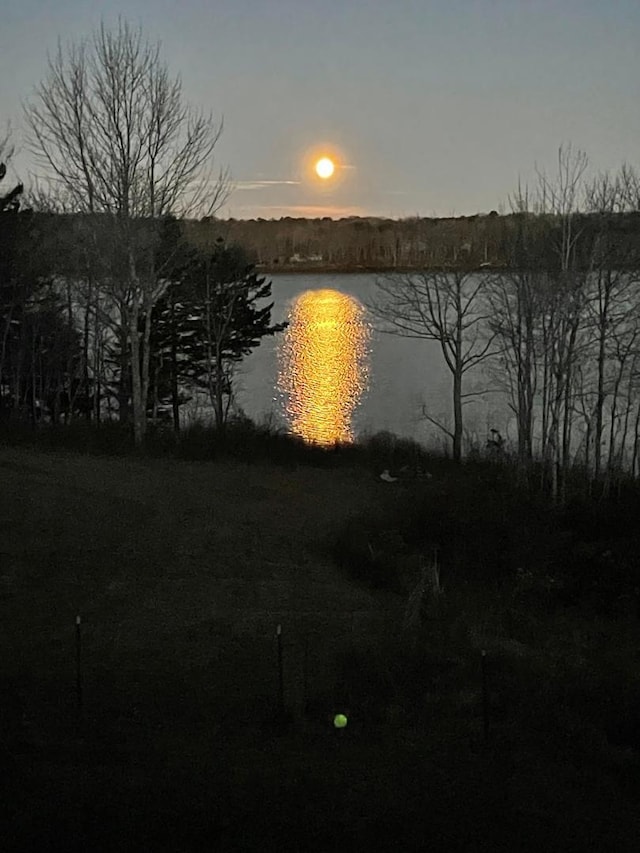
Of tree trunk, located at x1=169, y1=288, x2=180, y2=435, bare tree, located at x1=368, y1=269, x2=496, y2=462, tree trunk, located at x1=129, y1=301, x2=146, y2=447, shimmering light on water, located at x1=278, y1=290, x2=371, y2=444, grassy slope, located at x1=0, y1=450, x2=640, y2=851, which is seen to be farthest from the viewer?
shimmering light on water, located at x1=278, y1=290, x2=371, y2=444

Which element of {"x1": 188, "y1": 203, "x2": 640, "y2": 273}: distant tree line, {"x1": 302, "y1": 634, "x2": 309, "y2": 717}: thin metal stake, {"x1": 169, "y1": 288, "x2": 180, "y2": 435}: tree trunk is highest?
{"x1": 188, "y1": 203, "x2": 640, "y2": 273}: distant tree line

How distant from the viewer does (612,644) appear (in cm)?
1033

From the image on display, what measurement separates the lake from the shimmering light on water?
32mm

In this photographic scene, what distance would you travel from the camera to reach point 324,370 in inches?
1448

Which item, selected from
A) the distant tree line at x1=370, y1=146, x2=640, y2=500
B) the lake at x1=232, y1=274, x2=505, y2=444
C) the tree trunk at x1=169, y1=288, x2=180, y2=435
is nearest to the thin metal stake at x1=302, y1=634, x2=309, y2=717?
the distant tree line at x1=370, y1=146, x2=640, y2=500

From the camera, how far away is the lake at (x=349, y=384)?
29672 millimetres

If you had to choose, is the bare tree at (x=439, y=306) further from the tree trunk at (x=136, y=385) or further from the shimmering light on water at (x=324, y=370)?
the tree trunk at (x=136, y=385)

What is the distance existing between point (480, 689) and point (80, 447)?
44.9 ft

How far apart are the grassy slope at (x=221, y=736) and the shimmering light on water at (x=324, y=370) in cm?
1343

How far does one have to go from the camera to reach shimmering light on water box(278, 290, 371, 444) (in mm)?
29953

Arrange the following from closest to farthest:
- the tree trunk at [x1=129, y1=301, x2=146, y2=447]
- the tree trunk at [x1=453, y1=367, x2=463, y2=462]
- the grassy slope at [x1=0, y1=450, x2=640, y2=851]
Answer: the grassy slope at [x1=0, y1=450, x2=640, y2=851], the tree trunk at [x1=129, y1=301, x2=146, y2=447], the tree trunk at [x1=453, y1=367, x2=463, y2=462]

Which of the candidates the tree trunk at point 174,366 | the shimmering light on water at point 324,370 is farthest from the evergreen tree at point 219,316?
the shimmering light on water at point 324,370

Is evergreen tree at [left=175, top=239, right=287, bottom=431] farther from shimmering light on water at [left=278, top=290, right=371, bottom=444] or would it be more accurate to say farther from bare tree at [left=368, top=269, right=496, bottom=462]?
bare tree at [left=368, top=269, right=496, bottom=462]

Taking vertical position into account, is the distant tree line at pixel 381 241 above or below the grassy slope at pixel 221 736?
above
